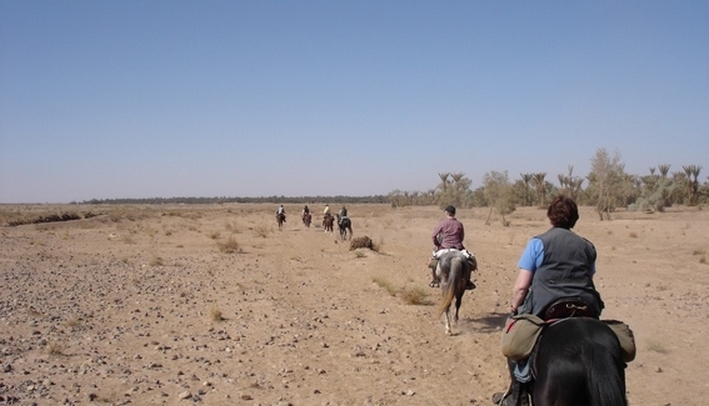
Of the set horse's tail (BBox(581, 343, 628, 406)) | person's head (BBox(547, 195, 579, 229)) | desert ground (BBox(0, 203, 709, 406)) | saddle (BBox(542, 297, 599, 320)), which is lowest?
desert ground (BBox(0, 203, 709, 406))

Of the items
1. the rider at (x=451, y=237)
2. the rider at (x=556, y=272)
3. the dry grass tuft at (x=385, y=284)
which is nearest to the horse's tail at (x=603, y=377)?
the rider at (x=556, y=272)

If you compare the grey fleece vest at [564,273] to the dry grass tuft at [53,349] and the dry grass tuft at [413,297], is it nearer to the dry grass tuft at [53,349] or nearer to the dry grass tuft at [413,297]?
the dry grass tuft at [53,349]

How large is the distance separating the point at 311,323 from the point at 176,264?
36.8ft

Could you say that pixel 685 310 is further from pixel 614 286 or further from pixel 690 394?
pixel 690 394

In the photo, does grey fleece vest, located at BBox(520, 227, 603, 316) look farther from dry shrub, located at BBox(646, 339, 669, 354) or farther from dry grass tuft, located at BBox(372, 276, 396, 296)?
dry grass tuft, located at BBox(372, 276, 396, 296)

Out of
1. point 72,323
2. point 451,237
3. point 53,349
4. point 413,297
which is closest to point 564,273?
point 451,237

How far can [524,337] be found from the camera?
4.39 metres

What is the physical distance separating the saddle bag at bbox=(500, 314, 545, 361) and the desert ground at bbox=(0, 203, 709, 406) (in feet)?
8.36

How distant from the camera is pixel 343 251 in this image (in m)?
24.7

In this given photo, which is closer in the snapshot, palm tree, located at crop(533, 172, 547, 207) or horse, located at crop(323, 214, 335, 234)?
horse, located at crop(323, 214, 335, 234)

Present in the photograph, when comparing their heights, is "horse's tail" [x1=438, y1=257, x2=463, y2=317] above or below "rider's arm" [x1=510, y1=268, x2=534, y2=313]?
below

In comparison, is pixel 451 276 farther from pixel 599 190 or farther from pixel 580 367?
pixel 599 190

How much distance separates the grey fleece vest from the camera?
4531 mm

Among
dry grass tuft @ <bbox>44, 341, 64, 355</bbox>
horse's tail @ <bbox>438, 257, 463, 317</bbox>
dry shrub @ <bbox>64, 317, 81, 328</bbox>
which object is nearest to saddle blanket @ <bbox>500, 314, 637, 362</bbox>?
horse's tail @ <bbox>438, 257, 463, 317</bbox>
